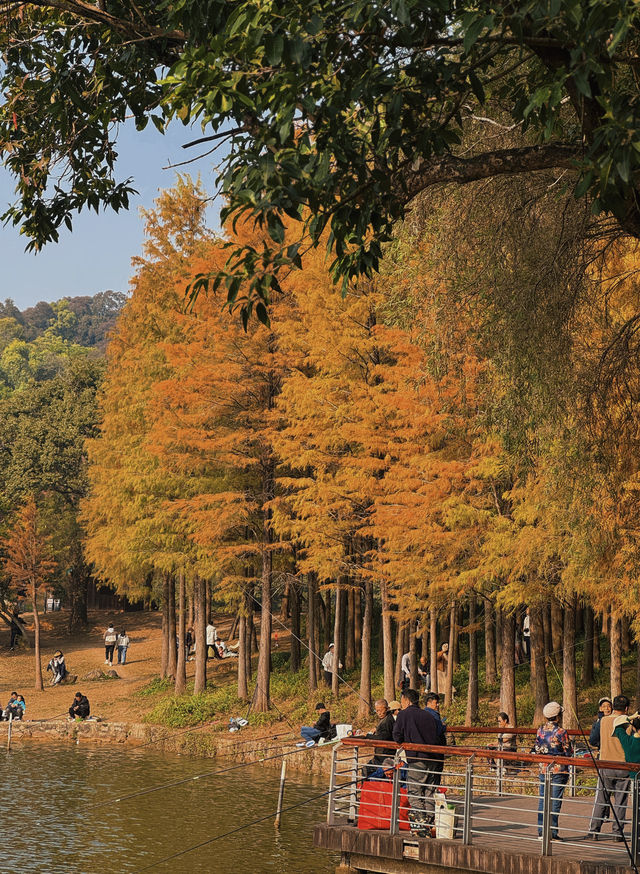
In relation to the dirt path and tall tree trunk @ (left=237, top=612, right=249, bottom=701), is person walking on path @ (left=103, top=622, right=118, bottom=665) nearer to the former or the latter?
the dirt path

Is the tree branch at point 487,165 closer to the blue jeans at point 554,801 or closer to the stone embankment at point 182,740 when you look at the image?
the blue jeans at point 554,801

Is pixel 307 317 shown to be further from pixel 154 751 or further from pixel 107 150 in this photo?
pixel 107 150

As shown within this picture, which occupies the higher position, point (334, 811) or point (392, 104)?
point (392, 104)

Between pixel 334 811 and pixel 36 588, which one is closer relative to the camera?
pixel 334 811

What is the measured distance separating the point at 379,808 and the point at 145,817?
810cm

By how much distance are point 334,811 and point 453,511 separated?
8.67 m

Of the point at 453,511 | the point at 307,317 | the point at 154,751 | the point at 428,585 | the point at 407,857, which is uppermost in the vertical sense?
the point at 307,317

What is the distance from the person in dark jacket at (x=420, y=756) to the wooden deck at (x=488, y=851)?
0.28 metres

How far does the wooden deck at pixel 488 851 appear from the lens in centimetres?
1113

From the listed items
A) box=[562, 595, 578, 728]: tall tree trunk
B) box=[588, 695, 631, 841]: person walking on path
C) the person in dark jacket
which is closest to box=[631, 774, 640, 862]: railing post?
box=[588, 695, 631, 841]: person walking on path

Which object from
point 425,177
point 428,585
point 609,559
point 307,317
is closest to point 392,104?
point 425,177

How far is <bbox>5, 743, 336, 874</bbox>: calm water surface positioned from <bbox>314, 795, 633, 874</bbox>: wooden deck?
3057 mm

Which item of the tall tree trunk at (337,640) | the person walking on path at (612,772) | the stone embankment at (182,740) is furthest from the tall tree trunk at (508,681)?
the person walking on path at (612,772)

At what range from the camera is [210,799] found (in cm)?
2242
